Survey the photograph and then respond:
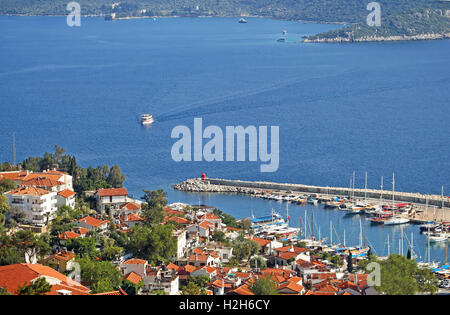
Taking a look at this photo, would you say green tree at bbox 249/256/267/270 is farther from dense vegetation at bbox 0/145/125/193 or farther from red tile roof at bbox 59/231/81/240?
dense vegetation at bbox 0/145/125/193

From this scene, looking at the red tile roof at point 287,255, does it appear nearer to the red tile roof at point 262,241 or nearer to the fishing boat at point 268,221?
the red tile roof at point 262,241

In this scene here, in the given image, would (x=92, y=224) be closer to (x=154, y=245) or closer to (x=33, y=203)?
(x=33, y=203)

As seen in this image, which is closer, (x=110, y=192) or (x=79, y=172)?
(x=110, y=192)

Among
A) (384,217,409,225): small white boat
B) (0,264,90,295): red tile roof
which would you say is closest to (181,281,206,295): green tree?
(0,264,90,295): red tile roof

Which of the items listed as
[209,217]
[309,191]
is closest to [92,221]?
[209,217]

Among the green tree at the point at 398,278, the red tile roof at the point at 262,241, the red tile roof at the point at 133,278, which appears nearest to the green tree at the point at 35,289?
the green tree at the point at 398,278

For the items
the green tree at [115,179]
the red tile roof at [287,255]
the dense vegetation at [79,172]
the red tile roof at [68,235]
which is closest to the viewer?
the red tile roof at [68,235]
